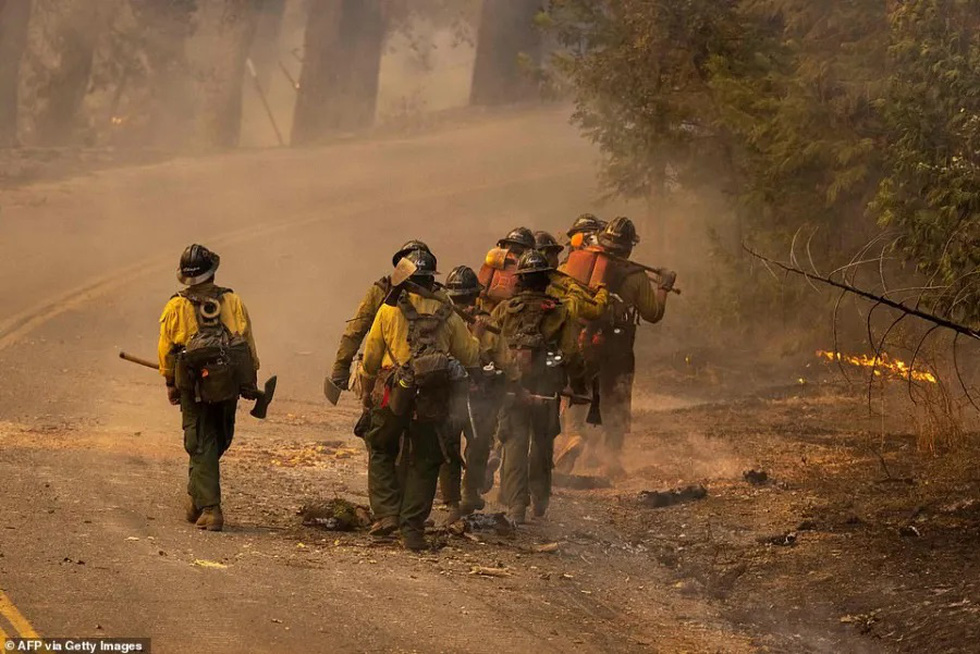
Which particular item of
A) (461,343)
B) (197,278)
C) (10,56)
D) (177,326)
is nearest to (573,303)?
(461,343)

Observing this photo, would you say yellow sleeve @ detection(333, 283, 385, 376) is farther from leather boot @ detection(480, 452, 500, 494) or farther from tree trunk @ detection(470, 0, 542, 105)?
tree trunk @ detection(470, 0, 542, 105)

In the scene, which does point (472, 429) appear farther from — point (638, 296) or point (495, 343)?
point (638, 296)

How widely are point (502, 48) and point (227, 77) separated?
7.70 meters

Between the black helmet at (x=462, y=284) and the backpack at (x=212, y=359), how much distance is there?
1.86 metres

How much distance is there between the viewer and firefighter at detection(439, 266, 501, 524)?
1132 cm

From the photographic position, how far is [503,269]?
42.4ft

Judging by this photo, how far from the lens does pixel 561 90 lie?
25922 millimetres

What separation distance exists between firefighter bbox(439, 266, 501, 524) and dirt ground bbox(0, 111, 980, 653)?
1.00 feet

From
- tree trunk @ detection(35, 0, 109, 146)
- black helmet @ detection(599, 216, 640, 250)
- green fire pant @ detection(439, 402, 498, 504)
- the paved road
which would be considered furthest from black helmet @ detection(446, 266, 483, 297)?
tree trunk @ detection(35, 0, 109, 146)

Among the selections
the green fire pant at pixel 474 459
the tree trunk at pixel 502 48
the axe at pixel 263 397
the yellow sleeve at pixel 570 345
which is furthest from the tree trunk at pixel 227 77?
the axe at pixel 263 397

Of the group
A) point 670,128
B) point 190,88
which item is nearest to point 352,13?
point 190,88

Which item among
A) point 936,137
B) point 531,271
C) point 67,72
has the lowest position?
point 531,271

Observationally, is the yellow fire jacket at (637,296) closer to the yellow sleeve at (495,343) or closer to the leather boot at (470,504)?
the yellow sleeve at (495,343)

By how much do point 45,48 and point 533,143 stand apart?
443 inches
